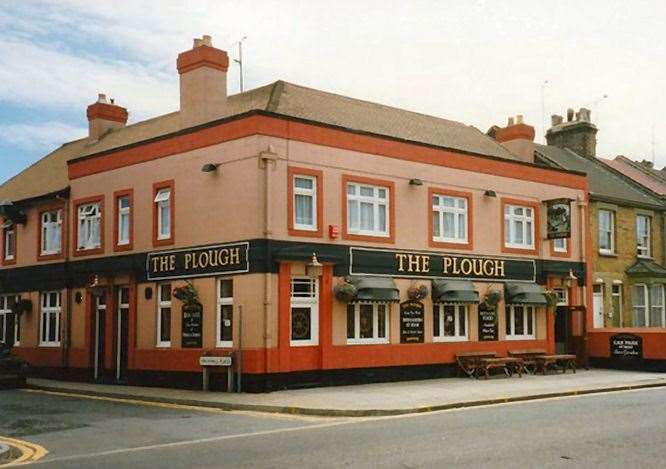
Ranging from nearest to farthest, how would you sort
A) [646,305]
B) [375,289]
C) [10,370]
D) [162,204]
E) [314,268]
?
[314,268], [375,289], [10,370], [162,204], [646,305]

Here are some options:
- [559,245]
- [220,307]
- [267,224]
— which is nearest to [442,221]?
[559,245]

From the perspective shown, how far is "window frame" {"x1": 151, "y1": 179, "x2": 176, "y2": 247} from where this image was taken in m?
24.2

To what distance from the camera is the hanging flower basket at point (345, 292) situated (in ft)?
74.0

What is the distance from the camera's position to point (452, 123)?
32.2 metres

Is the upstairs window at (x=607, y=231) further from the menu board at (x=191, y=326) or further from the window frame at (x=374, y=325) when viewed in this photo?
the menu board at (x=191, y=326)

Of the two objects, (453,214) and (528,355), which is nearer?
(453,214)

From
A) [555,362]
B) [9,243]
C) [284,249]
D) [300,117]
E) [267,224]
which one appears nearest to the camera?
[267,224]

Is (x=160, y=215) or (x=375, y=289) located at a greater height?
(x=160, y=215)

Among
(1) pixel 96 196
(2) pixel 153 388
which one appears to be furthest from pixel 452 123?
(2) pixel 153 388

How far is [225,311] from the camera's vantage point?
22641 millimetres

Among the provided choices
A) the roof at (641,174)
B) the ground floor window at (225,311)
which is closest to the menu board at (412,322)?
the ground floor window at (225,311)

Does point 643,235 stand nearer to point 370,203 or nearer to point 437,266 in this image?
point 437,266

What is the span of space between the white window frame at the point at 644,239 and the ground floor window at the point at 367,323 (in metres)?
15.9

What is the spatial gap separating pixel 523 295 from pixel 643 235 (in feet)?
36.9
